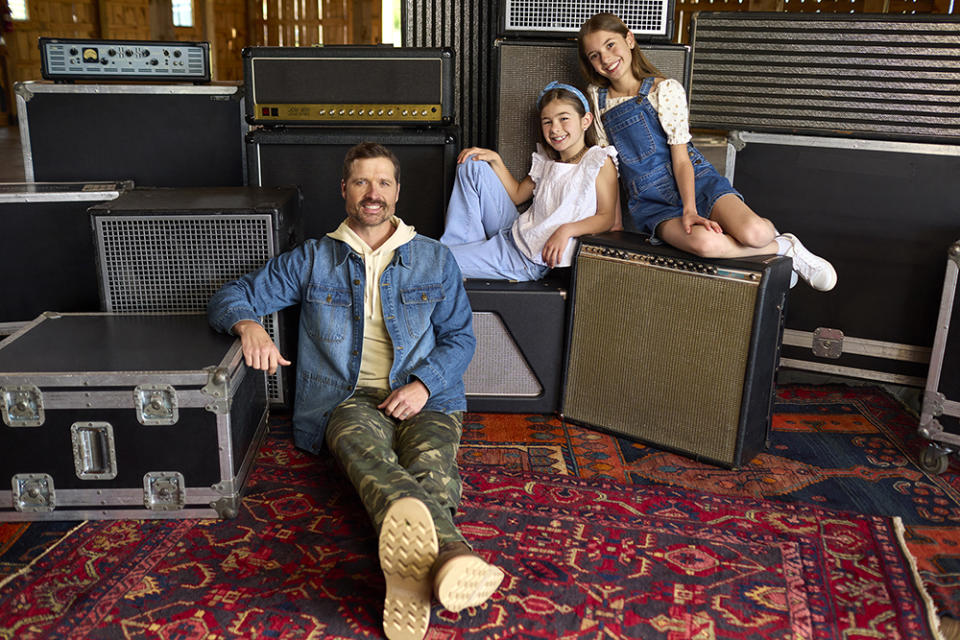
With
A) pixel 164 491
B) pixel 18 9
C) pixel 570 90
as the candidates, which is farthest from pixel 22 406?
pixel 18 9

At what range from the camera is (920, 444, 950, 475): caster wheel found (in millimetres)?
2207

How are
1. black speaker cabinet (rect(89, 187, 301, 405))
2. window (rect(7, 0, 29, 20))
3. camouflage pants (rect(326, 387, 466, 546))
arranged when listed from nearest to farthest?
camouflage pants (rect(326, 387, 466, 546))
black speaker cabinet (rect(89, 187, 301, 405))
window (rect(7, 0, 29, 20))

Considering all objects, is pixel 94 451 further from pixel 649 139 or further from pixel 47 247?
pixel 649 139

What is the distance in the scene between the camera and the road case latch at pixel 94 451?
177cm

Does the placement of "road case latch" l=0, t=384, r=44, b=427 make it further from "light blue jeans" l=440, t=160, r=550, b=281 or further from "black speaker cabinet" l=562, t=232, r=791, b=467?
"black speaker cabinet" l=562, t=232, r=791, b=467

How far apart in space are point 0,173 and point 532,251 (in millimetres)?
3792

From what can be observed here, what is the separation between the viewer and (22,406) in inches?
68.6

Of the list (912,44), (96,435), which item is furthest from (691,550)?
(912,44)

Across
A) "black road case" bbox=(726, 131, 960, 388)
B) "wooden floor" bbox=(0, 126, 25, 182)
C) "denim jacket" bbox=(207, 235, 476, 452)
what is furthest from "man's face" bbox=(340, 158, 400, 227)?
"wooden floor" bbox=(0, 126, 25, 182)

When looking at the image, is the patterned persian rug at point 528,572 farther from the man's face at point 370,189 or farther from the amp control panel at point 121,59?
the amp control panel at point 121,59

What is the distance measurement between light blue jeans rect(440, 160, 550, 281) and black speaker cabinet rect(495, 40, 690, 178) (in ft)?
0.74

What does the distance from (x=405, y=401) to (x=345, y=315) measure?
27 cm

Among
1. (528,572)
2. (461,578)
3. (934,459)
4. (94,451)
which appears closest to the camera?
(461,578)

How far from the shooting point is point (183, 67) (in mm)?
2832
